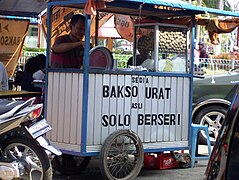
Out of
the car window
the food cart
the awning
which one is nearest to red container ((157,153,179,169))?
the food cart

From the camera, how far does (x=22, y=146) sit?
622 cm

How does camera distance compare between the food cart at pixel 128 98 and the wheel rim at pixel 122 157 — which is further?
the wheel rim at pixel 122 157

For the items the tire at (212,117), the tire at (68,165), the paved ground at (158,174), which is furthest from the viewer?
the tire at (212,117)

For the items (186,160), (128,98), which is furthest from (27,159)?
(186,160)

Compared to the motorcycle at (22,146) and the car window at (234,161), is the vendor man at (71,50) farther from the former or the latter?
the car window at (234,161)

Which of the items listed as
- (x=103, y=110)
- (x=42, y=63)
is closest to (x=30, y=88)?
(x=42, y=63)

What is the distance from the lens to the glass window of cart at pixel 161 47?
25.2 ft

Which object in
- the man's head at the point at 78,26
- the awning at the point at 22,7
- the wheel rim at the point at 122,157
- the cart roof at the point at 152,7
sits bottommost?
the wheel rim at the point at 122,157

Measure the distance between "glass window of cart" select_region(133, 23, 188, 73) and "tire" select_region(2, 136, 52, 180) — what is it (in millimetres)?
2187

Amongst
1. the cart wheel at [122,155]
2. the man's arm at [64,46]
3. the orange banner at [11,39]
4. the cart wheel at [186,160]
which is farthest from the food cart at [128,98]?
the orange banner at [11,39]

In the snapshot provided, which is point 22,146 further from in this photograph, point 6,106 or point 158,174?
point 158,174

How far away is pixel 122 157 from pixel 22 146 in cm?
145

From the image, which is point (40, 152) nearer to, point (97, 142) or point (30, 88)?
point (97, 142)

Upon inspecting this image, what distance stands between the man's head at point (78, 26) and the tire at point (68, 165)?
1629 mm
